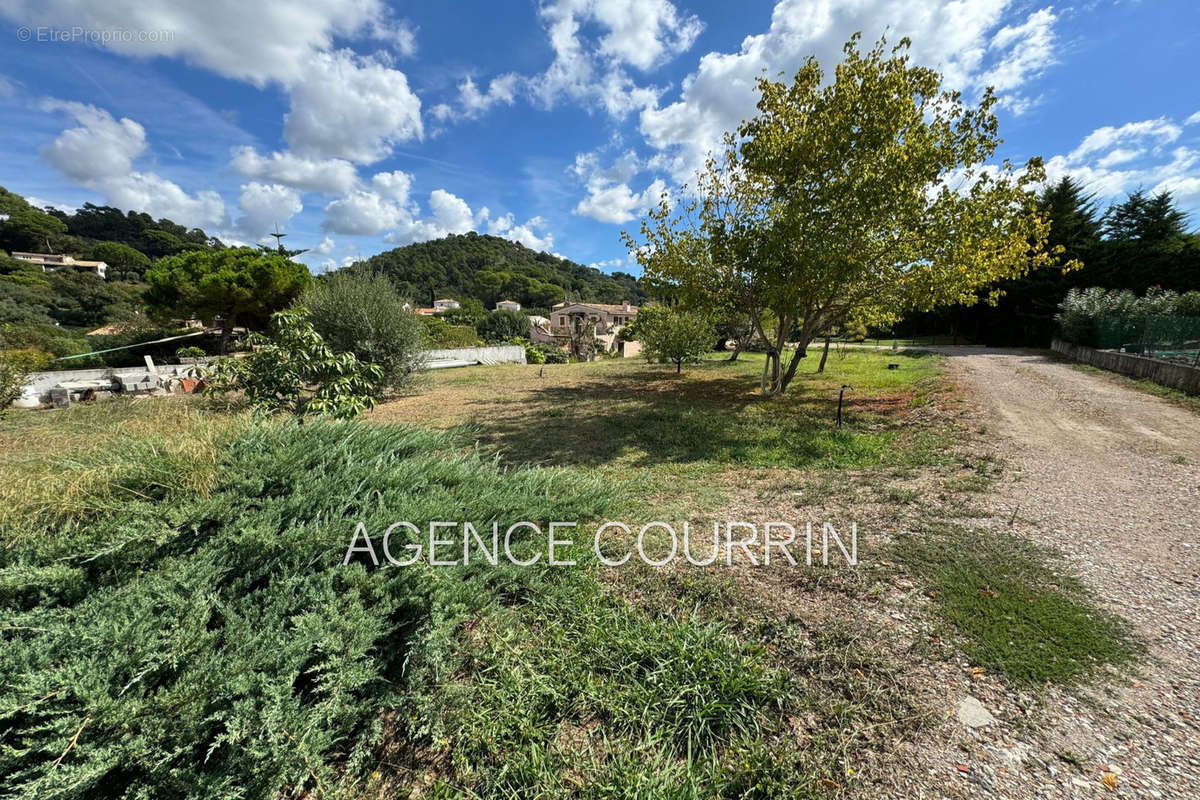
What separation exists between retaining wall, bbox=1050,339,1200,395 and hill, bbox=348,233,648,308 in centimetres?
5180

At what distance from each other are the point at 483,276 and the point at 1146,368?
249 ft

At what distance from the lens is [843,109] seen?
273 inches

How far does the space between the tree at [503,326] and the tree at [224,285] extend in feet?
65.7

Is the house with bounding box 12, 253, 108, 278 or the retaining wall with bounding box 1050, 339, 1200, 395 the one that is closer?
the retaining wall with bounding box 1050, 339, 1200, 395

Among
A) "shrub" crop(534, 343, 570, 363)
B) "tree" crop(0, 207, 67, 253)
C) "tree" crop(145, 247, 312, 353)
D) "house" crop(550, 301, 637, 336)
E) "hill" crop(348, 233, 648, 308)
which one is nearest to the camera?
"tree" crop(145, 247, 312, 353)

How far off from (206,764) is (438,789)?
35.7 inches

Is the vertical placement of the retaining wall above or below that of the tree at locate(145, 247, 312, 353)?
below

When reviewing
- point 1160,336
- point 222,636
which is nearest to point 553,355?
point 1160,336

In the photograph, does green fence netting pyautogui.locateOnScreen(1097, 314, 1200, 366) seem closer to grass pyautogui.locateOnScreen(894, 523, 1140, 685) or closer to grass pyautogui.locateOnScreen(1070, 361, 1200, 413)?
grass pyautogui.locateOnScreen(1070, 361, 1200, 413)

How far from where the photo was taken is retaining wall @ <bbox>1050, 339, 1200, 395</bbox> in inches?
333

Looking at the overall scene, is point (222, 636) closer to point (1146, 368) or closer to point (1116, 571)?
point (1116, 571)

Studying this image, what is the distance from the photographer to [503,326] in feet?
132

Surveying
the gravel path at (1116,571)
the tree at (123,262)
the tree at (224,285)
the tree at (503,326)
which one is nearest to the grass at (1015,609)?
the gravel path at (1116,571)

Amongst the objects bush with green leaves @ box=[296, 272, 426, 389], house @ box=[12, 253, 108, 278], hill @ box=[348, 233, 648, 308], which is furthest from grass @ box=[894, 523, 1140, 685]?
house @ box=[12, 253, 108, 278]
